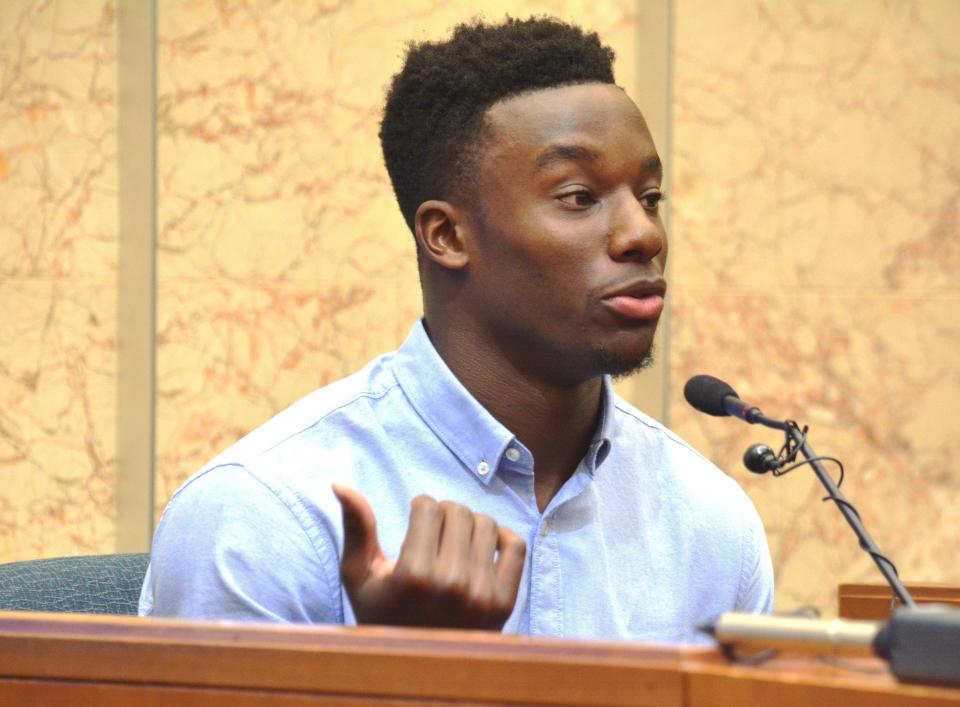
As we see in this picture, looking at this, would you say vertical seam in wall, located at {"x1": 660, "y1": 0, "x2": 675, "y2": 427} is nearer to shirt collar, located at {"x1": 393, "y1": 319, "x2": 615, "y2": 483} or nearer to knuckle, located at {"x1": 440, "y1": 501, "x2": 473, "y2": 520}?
shirt collar, located at {"x1": 393, "y1": 319, "x2": 615, "y2": 483}

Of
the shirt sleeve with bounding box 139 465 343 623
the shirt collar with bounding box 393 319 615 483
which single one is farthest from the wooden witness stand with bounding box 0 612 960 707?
the shirt collar with bounding box 393 319 615 483

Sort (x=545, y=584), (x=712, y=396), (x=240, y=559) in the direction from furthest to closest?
(x=712, y=396) → (x=545, y=584) → (x=240, y=559)

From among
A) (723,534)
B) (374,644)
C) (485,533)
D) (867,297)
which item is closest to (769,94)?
(867,297)

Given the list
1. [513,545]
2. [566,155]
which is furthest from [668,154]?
[513,545]

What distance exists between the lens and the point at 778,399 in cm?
380

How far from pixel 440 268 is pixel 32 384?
213 cm

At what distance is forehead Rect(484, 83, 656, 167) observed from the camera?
1860 millimetres

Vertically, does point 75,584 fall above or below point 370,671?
below

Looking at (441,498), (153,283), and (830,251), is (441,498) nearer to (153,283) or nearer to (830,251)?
(153,283)

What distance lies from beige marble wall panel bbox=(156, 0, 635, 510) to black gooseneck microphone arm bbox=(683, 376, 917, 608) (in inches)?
79.2

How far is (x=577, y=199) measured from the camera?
6.00ft

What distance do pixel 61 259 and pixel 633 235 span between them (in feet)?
7.84

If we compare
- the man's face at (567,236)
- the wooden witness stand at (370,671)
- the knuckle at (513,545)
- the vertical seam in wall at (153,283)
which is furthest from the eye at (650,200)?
the vertical seam in wall at (153,283)

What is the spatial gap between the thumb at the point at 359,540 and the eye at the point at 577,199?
2.39 feet
